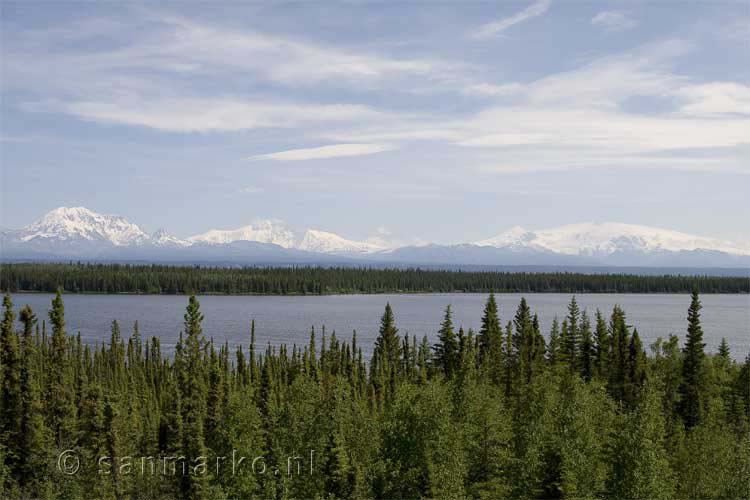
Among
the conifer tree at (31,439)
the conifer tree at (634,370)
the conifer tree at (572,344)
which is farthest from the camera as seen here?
the conifer tree at (572,344)

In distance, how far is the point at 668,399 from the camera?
335 ft

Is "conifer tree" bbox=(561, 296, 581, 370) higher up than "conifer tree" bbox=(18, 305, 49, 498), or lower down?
higher up

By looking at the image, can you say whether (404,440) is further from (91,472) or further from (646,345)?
(646,345)

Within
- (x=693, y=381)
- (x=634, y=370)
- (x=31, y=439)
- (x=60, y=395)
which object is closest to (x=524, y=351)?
(x=634, y=370)

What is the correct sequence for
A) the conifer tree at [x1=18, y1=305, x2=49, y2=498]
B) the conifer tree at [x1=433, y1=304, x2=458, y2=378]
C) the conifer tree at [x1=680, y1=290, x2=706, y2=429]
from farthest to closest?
the conifer tree at [x1=433, y1=304, x2=458, y2=378] → the conifer tree at [x1=680, y1=290, x2=706, y2=429] → the conifer tree at [x1=18, y1=305, x2=49, y2=498]

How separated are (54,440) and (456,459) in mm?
44106

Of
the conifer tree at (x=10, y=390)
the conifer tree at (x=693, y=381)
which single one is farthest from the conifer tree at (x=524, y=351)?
the conifer tree at (x=10, y=390)

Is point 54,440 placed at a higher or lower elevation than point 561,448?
lower

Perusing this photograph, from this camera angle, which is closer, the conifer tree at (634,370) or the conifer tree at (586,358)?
the conifer tree at (634,370)

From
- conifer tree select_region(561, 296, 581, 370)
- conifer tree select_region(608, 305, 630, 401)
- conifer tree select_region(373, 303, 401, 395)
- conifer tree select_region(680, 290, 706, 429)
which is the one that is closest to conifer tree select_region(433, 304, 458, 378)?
conifer tree select_region(373, 303, 401, 395)

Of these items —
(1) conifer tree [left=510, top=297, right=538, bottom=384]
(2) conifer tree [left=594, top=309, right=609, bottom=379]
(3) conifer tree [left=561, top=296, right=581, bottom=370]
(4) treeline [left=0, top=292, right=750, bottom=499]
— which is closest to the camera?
(4) treeline [left=0, top=292, right=750, bottom=499]

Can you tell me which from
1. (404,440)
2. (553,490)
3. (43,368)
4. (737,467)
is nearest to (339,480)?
(404,440)

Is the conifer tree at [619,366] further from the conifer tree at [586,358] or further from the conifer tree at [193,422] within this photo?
the conifer tree at [193,422]

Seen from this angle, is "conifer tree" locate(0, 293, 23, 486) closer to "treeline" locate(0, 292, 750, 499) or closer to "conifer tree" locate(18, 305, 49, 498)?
"treeline" locate(0, 292, 750, 499)
